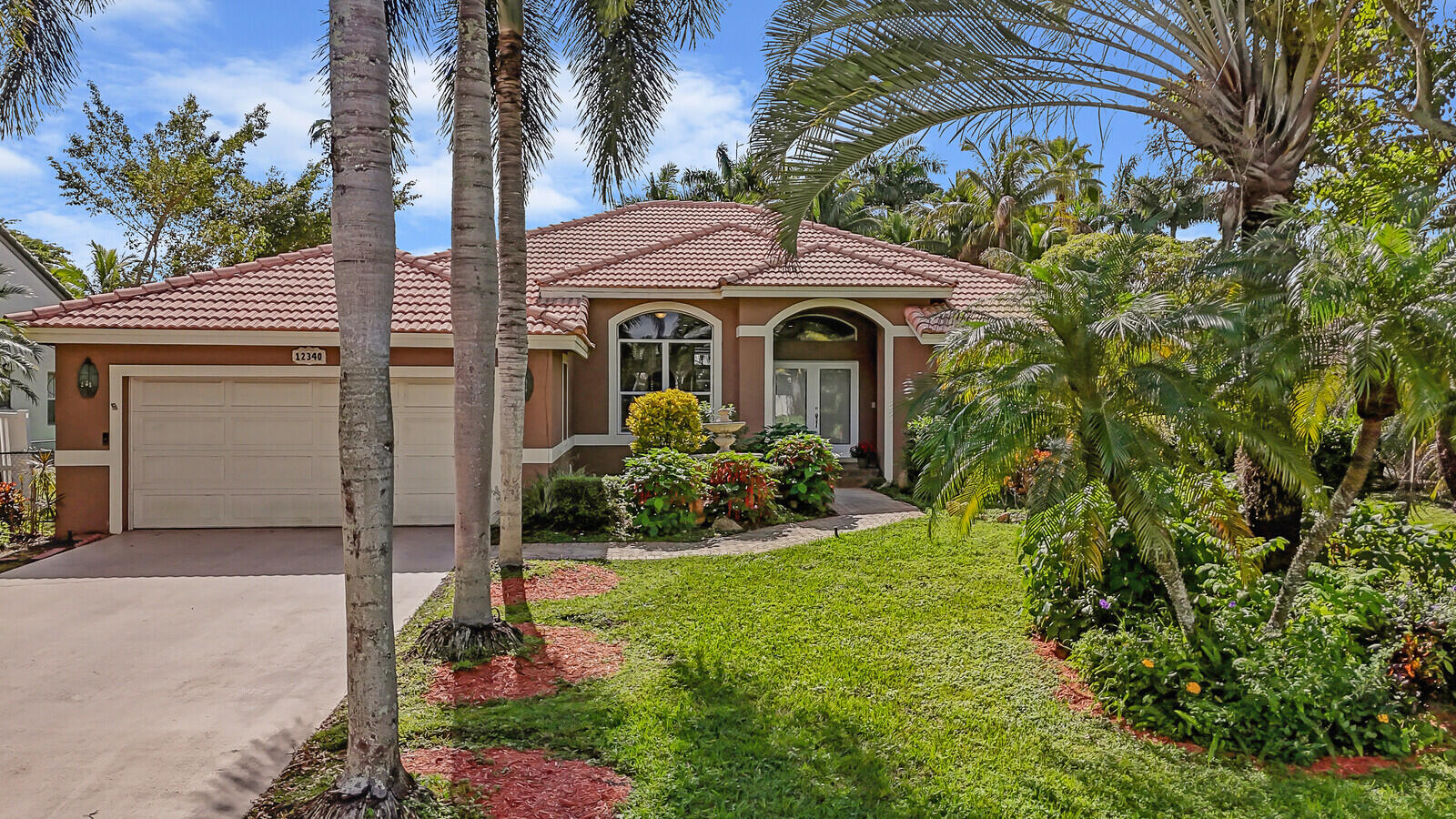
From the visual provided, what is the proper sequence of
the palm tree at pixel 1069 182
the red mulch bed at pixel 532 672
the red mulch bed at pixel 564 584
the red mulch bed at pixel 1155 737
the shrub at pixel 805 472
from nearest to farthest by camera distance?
1. the red mulch bed at pixel 1155 737
2. the red mulch bed at pixel 532 672
3. the red mulch bed at pixel 564 584
4. the shrub at pixel 805 472
5. the palm tree at pixel 1069 182

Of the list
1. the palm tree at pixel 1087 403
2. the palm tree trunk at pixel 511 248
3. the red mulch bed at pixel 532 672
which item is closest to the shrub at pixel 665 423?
the palm tree trunk at pixel 511 248

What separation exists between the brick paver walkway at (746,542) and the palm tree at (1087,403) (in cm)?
506

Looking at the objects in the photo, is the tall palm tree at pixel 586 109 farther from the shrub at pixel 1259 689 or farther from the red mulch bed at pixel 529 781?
the shrub at pixel 1259 689

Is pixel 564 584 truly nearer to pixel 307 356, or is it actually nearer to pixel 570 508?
pixel 570 508

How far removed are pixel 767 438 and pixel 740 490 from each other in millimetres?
2446

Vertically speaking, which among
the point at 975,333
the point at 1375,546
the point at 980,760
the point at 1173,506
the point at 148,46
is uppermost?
the point at 148,46

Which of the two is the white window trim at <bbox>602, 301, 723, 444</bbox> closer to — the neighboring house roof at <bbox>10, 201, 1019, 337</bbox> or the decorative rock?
the neighboring house roof at <bbox>10, 201, 1019, 337</bbox>

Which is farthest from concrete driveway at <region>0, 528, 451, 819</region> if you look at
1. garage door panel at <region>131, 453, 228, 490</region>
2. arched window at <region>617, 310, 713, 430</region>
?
arched window at <region>617, 310, 713, 430</region>

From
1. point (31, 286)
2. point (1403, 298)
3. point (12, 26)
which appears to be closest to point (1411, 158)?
point (1403, 298)

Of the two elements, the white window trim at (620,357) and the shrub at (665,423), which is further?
the white window trim at (620,357)

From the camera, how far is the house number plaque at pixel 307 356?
1138 cm

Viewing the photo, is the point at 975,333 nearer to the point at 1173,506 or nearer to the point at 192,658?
the point at 1173,506

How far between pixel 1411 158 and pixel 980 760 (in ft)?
35.0

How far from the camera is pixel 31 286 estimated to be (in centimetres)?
2123
